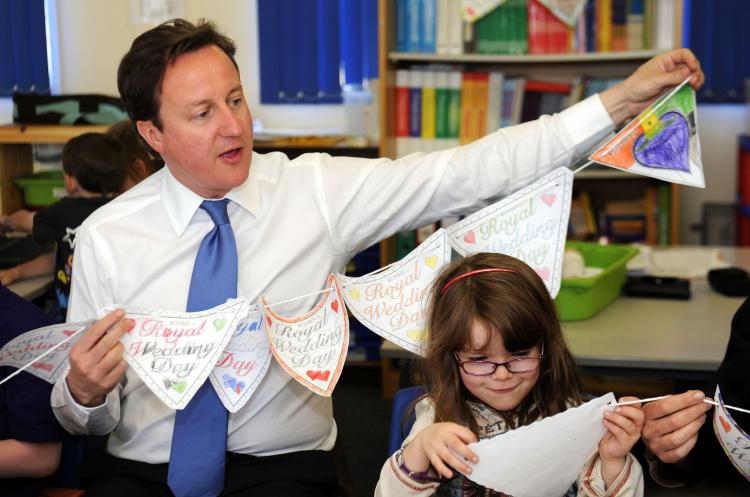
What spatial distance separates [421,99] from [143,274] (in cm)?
242

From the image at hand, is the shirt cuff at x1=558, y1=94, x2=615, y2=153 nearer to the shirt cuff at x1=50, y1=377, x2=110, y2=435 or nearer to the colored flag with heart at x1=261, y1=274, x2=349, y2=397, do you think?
the colored flag with heart at x1=261, y1=274, x2=349, y2=397

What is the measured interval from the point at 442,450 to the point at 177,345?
0.54 metres

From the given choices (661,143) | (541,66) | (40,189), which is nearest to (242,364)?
(661,143)

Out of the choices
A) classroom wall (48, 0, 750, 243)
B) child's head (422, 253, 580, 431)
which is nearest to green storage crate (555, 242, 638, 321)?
child's head (422, 253, 580, 431)

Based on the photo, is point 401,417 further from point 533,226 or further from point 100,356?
point 100,356

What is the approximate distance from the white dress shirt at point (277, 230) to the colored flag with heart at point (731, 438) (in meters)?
0.60

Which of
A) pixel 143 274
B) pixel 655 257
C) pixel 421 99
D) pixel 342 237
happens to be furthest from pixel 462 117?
pixel 143 274

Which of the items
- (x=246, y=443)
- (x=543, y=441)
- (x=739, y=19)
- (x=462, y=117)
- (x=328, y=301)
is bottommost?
(x=246, y=443)

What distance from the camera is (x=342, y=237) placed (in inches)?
74.7

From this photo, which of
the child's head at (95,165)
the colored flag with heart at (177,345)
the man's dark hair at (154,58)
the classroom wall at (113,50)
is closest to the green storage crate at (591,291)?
the colored flag with heart at (177,345)

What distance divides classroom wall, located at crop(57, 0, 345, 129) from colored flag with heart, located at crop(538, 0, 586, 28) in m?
1.14

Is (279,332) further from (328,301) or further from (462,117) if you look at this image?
(462,117)

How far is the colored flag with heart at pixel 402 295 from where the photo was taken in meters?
1.72

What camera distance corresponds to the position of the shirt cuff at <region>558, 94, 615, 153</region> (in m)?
1.74
